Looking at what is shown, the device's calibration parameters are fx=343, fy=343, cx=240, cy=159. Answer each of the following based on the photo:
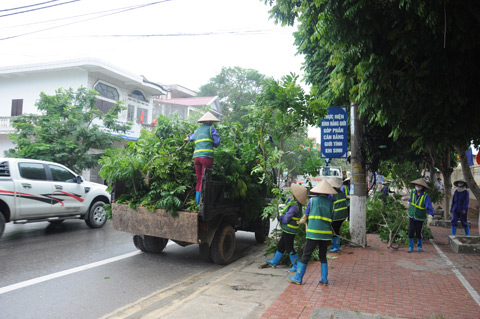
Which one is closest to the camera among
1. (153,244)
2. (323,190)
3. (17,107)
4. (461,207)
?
(323,190)

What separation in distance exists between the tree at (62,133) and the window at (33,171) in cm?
380

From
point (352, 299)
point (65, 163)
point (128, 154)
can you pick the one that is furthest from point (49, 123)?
point (352, 299)

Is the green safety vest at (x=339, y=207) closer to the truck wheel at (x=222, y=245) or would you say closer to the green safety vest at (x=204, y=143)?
the truck wheel at (x=222, y=245)

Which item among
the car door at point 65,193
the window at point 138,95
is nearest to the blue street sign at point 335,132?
the car door at point 65,193

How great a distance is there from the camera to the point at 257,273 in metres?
5.96

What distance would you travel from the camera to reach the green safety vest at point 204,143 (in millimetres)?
6172

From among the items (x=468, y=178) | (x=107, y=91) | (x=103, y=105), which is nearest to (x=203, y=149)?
(x=468, y=178)

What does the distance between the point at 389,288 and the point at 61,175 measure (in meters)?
8.35

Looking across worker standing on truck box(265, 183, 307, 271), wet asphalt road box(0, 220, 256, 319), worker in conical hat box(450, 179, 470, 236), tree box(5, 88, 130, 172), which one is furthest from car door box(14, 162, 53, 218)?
worker in conical hat box(450, 179, 470, 236)

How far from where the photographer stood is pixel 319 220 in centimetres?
520

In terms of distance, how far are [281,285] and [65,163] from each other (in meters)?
10.7

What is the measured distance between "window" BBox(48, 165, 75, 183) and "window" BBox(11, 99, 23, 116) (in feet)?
48.4

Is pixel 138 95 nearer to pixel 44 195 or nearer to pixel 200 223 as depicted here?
pixel 44 195

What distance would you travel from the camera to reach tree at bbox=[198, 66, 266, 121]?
109 ft
